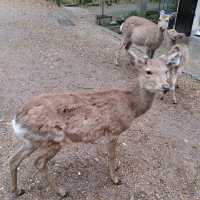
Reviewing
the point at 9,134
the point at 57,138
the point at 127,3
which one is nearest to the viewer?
the point at 57,138

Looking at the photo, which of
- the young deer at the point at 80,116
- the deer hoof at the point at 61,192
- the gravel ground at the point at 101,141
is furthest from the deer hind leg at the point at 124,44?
the deer hoof at the point at 61,192

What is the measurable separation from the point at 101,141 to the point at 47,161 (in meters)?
1.26

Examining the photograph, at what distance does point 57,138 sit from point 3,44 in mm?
5129

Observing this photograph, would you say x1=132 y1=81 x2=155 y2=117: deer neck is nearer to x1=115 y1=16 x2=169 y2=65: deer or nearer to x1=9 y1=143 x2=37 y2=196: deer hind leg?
x1=9 y1=143 x2=37 y2=196: deer hind leg

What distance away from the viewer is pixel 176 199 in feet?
11.7

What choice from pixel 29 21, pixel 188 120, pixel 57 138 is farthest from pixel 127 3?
pixel 57 138

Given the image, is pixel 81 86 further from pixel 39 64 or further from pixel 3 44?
pixel 3 44

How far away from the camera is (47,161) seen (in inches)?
129

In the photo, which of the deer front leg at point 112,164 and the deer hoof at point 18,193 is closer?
the deer hoof at point 18,193

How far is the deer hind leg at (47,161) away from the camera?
3.15 meters

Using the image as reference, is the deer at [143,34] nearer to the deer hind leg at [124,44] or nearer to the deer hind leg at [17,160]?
the deer hind leg at [124,44]

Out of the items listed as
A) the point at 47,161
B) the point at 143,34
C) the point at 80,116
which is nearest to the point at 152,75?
the point at 80,116

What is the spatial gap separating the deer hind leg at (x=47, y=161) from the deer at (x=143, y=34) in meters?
4.04

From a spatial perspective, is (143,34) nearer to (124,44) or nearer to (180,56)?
(124,44)
